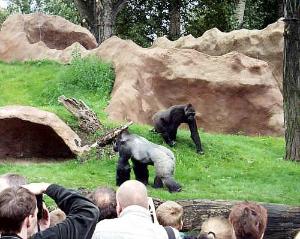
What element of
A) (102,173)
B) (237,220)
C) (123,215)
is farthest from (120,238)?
(102,173)

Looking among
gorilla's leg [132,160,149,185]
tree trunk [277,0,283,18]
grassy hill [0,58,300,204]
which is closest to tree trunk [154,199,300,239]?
grassy hill [0,58,300,204]

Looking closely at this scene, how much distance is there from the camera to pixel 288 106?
10234 mm

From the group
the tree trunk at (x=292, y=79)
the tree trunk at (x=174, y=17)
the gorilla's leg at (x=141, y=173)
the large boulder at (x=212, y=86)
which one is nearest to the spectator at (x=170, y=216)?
the gorilla's leg at (x=141, y=173)

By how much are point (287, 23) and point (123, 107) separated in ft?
11.8

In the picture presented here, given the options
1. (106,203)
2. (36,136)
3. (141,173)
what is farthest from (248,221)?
(36,136)

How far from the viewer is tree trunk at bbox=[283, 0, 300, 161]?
9945 millimetres

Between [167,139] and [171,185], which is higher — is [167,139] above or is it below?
above

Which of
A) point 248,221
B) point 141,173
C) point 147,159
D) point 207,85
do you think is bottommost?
point 141,173

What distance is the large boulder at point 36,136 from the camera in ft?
30.8

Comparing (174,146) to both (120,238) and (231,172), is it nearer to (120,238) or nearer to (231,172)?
(231,172)

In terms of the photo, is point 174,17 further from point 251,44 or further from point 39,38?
point 251,44

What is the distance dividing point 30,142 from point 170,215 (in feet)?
21.4

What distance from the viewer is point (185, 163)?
9.48 meters

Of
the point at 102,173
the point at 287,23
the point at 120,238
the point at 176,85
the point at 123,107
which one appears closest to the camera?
the point at 120,238
